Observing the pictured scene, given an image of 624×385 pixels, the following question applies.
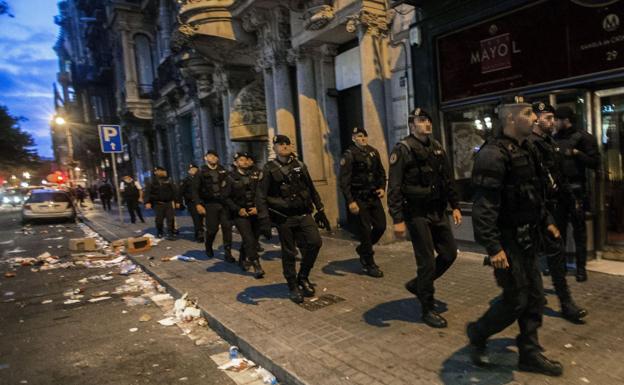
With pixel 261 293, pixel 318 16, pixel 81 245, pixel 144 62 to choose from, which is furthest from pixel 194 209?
pixel 144 62

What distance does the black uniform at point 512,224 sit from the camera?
8.86ft

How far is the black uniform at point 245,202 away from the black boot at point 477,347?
3.84 m

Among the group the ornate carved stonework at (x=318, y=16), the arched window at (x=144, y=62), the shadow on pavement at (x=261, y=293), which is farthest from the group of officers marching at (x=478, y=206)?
the arched window at (x=144, y=62)

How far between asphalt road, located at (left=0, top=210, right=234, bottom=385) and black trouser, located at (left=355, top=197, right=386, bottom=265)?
238cm

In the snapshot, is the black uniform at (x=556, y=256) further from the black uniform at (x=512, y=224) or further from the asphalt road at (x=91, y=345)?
the asphalt road at (x=91, y=345)

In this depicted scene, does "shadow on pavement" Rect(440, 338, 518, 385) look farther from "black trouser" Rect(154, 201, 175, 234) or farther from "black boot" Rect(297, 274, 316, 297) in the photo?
"black trouser" Rect(154, 201, 175, 234)

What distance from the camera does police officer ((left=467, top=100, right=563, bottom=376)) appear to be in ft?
8.86

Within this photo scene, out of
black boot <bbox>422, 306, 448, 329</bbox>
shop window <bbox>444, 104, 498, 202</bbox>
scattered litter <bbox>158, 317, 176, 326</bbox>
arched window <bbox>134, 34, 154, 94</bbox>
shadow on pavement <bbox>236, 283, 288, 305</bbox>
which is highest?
arched window <bbox>134, 34, 154, 94</bbox>

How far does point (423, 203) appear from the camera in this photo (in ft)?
12.7

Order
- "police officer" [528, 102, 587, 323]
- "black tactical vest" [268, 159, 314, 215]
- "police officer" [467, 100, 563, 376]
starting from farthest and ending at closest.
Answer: "black tactical vest" [268, 159, 314, 215] < "police officer" [528, 102, 587, 323] < "police officer" [467, 100, 563, 376]

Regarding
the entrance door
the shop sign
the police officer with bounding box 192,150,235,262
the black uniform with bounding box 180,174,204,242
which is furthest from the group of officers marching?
the black uniform with bounding box 180,174,204,242

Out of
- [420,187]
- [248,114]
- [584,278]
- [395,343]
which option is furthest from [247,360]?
[248,114]

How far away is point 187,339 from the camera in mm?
4406

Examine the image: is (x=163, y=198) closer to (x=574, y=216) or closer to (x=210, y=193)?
(x=210, y=193)
